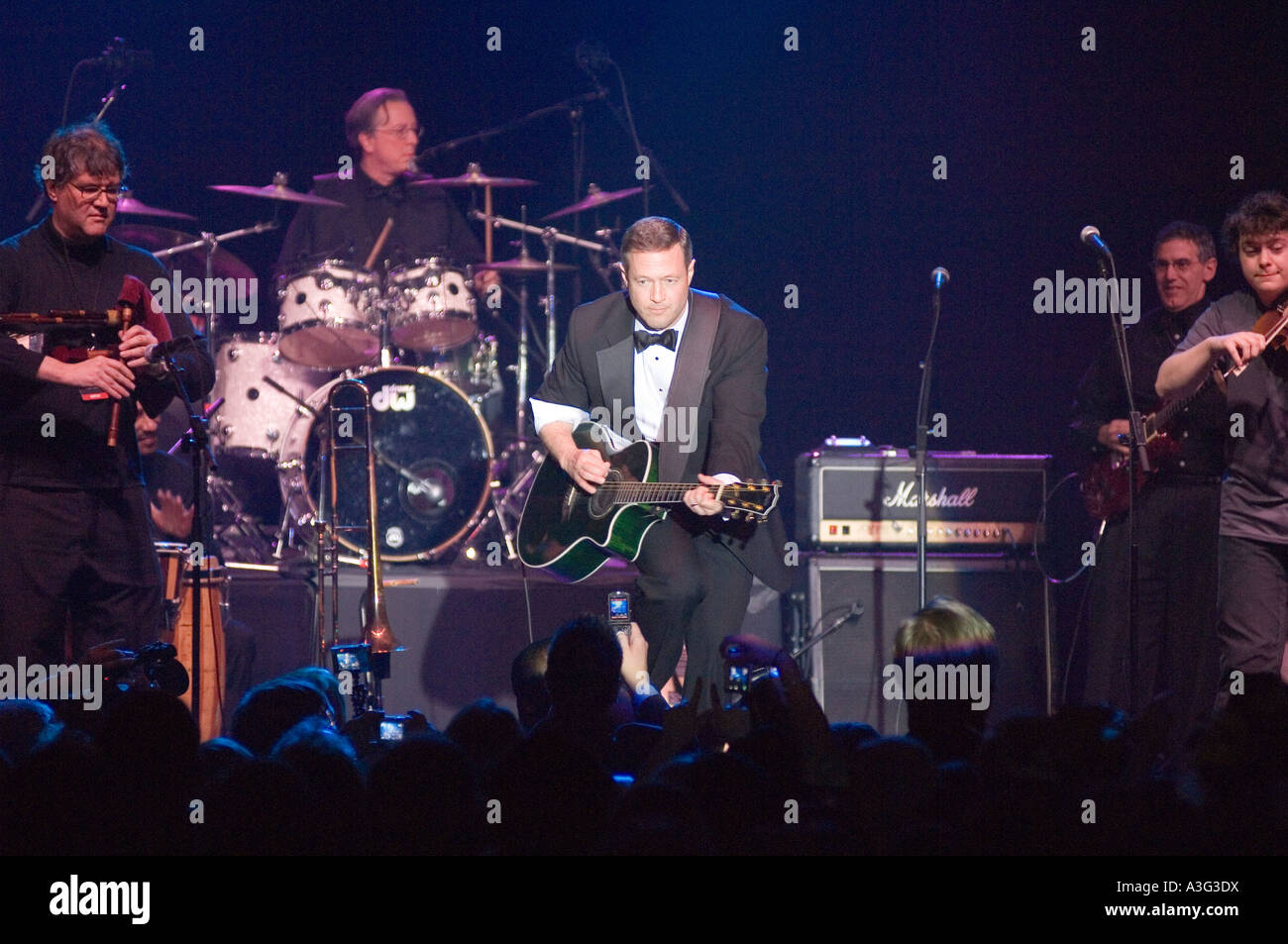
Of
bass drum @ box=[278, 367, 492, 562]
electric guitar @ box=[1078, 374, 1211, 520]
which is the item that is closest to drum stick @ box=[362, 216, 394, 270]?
bass drum @ box=[278, 367, 492, 562]

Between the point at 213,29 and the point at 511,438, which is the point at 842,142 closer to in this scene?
the point at 511,438

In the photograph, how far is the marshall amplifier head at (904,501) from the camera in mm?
7492

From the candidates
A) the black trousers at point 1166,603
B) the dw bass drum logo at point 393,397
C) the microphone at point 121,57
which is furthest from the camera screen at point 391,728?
the microphone at point 121,57

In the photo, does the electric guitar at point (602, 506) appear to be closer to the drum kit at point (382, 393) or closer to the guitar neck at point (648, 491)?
the guitar neck at point (648, 491)

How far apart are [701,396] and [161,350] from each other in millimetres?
2301

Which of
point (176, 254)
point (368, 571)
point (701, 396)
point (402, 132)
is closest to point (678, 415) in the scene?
point (701, 396)

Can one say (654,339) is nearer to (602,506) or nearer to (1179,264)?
(602,506)

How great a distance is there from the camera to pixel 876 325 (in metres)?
9.41

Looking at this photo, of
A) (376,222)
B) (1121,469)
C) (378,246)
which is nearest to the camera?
(1121,469)

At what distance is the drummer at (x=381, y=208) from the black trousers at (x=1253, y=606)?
542 centimetres

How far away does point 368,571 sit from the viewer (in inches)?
290

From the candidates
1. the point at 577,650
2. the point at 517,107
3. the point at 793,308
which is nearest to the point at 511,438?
the point at 793,308

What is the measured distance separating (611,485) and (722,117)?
4.44m
